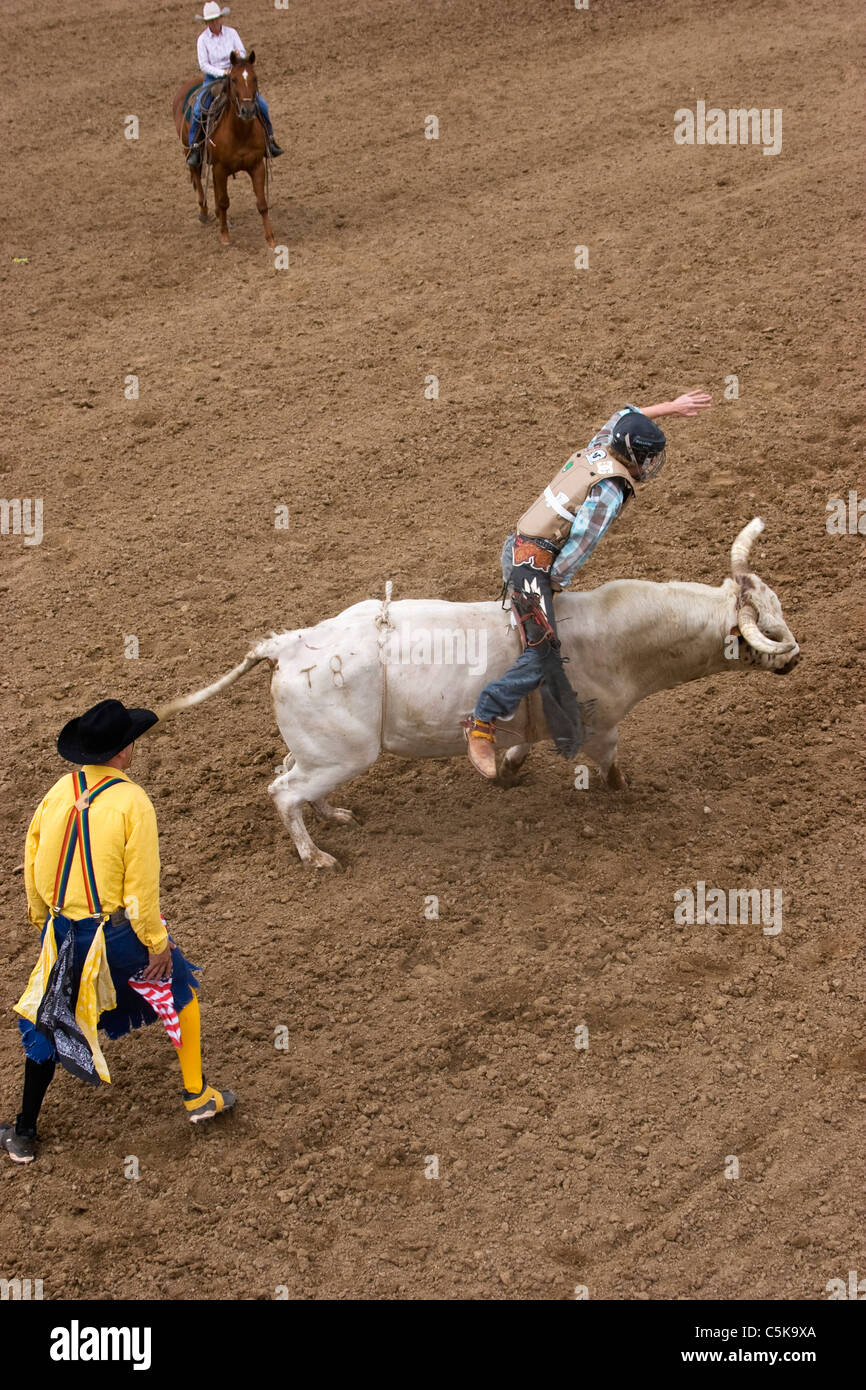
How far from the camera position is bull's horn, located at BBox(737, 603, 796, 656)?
18.8 feet

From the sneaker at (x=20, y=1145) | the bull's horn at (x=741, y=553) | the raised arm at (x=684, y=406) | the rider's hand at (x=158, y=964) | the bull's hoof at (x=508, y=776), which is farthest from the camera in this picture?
the bull's hoof at (x=508, y=776)

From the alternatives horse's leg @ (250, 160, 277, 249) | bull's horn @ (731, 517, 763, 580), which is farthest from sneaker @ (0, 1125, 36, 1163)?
horse's leg @ (250, 160, 277, 249)

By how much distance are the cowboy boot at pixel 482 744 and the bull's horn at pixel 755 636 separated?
49.8 inches

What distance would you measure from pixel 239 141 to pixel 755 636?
839 centimetres

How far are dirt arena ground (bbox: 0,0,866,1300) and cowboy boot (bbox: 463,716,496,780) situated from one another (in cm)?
72

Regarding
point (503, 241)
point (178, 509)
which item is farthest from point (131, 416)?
point (503, 241)

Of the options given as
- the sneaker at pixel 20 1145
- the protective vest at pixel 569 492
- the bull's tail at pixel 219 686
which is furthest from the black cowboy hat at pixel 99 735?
the protective vest at pixel 569 492

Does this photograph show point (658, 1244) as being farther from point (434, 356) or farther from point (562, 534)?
point (434, 356)

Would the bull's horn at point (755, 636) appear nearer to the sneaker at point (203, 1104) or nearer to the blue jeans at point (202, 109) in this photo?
the sneaker at point (203, 1104)

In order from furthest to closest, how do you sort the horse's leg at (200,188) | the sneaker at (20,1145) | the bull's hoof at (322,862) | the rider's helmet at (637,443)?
the horse's leg at (200,188) → the bull's hoof at (322,862) → the rider's helmet at (637,443) → the sneaker at (20,1145)

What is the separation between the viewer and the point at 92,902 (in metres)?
4.55

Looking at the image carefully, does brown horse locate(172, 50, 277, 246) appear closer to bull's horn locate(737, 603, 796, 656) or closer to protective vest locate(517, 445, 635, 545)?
protective vest locate(517, 445, 635, 545)

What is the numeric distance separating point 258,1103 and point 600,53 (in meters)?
13.9

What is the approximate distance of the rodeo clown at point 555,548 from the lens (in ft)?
18.8
